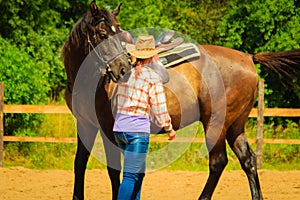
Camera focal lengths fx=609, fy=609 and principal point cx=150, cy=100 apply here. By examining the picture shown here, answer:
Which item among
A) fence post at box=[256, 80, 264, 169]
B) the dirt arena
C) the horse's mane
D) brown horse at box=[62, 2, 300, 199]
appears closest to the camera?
the horse's mane

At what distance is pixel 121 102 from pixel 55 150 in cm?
654

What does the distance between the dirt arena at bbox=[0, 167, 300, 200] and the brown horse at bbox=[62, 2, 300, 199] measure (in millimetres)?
954

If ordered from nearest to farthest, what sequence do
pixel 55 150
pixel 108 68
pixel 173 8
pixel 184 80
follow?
pixel 108 68
pixel 184 80
pixel 55 150
pixel 173 8

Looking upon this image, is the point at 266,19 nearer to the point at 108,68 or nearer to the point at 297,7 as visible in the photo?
the point at 297,7

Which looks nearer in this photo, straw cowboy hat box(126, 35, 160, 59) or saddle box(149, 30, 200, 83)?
straw cowboy hat box(126, 35, 160, 59)

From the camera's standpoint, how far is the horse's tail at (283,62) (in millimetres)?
8016

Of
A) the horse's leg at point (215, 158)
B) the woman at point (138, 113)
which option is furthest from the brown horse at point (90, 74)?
the horse's leg at point (215, 158)

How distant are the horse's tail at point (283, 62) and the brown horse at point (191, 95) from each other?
1 cm

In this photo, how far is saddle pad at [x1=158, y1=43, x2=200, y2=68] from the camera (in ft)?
24.2

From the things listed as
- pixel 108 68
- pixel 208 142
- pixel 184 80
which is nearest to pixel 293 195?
pixel 208 142

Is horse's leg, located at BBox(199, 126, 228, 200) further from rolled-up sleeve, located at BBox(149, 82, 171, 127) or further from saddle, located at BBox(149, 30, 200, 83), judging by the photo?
rolled-up sleeve, located at BBox(149, 82, 171, 127)

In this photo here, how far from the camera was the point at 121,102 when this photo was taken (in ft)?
18.4

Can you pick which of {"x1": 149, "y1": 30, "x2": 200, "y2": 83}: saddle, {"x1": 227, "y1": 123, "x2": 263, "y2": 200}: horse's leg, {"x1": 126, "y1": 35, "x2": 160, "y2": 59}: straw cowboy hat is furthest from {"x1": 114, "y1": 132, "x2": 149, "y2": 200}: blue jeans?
{"x1": 227, "y1": 123, "x2": 263, "y2": 200}: horse's leg

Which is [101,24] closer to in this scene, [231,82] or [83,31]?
[83,31]
